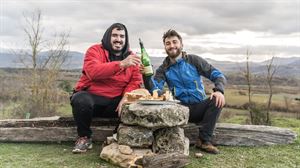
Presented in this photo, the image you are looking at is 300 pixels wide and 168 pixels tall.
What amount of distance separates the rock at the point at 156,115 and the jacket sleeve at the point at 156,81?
2.51 feet

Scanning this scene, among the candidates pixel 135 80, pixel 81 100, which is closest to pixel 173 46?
pixel 135 80

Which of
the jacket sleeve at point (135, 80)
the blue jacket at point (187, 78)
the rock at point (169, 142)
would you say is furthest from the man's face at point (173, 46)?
the rock at point (169, 142)

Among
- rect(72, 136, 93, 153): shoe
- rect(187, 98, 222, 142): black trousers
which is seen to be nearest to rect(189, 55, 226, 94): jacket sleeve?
rect(187, 98, 222, 142): black trousers

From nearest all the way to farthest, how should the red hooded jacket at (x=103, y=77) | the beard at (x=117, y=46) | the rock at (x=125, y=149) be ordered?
the rock at (x=125, y=149) → the red hooded jacket at (x=103, y=77) → the beard at (x=117, y=46)

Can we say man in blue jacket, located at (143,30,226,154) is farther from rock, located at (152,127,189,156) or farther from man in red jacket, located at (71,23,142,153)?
rock, located at (152,127,189,156)

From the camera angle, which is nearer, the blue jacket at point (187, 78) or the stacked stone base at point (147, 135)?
the stacked stone base at point (147, 135)

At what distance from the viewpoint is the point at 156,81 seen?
6633 millimetres

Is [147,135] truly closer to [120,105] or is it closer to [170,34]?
[120,105]

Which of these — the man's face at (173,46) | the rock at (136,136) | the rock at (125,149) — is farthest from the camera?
the man's face at (173,46)

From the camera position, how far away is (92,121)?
6.88 m

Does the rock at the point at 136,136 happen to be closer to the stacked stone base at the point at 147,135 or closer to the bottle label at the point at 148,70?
the stacked stone base at the point at 147,135

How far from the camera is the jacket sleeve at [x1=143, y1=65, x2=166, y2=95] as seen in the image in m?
6.50

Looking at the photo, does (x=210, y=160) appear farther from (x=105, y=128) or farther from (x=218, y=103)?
(x=105, y=128)

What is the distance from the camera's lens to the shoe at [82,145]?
247 inches
